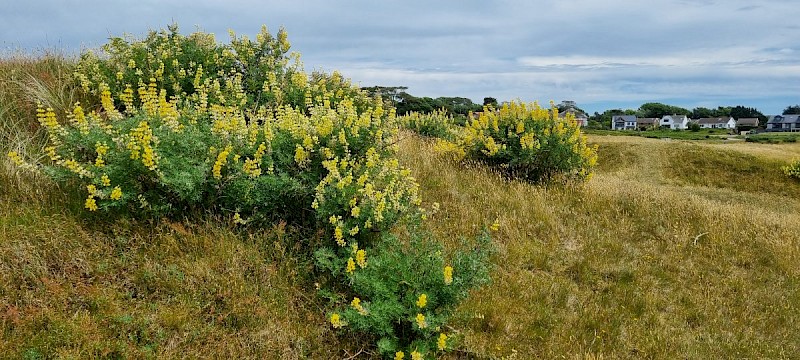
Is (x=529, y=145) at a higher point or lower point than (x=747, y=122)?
lower

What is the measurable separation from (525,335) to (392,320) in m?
1.30

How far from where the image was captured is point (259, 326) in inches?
150

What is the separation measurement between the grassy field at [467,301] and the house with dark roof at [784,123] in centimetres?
10739

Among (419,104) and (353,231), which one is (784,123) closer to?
(419,104)

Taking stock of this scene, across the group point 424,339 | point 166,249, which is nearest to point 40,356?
point 166,249

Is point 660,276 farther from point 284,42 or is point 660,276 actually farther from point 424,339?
point 284,42

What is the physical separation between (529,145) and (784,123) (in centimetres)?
11128

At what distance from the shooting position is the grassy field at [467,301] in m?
3.61

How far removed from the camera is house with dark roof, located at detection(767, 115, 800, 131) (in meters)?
92.0

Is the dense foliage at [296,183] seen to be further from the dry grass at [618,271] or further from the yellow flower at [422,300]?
the dry grass at [618,271]

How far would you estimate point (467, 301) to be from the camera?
4578mm

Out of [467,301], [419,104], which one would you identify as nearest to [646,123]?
[419,104]

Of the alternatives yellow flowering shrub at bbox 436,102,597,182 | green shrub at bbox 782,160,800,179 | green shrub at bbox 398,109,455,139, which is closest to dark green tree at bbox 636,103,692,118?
green shrub at bbox 782,160,800,179

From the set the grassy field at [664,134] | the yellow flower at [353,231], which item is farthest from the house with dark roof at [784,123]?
the yellow flower at [353,231]
